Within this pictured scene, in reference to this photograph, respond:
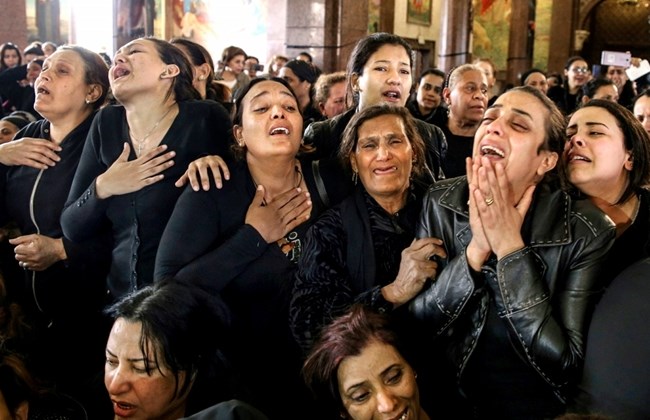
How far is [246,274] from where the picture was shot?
270cm

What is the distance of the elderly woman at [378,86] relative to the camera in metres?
3.74

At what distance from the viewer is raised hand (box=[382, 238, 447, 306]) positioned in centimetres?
238

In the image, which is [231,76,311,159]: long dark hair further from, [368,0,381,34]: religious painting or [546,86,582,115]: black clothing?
[368,0,381,34]: religious painting

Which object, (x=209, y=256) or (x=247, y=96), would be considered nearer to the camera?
(x=209, y=256)

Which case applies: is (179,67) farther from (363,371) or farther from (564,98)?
(564,98)

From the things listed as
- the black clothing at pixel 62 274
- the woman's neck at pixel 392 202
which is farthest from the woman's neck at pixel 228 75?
the woman's neck at pixel 392 202

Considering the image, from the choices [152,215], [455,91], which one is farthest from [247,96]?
[455,91]

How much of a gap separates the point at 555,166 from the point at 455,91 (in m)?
2.42

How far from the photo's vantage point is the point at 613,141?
2.79 m

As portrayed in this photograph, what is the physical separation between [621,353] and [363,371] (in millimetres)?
780

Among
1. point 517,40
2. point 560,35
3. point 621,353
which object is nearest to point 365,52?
point 621,353

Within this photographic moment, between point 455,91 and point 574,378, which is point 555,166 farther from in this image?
point 455,91

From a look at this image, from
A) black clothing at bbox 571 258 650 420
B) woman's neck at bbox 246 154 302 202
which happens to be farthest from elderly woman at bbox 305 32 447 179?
black clothing at bbox 571 258 650 420

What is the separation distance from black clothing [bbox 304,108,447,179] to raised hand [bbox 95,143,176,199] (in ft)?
2.79
